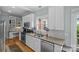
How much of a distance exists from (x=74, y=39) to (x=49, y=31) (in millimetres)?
327

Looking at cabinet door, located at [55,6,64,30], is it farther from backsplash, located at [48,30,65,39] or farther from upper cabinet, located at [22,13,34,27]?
upper cabinet, located at [22,13,34,27]

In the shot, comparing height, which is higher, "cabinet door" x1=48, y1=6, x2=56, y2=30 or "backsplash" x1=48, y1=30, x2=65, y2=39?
"cabinet door" x1=48, y1=6, x2=56, y2=30

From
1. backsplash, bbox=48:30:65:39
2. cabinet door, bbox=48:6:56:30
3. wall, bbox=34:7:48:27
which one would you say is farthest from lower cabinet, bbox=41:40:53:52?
wall, bbox=34:7:48:27

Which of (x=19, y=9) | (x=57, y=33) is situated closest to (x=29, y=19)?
(x=19, y=9)

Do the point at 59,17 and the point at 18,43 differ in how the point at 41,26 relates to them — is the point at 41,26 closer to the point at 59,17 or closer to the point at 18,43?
the point at 59,17

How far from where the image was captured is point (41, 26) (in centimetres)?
139

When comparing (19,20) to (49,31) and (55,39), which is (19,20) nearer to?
(49,31)

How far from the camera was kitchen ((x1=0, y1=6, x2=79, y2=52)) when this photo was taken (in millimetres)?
1351

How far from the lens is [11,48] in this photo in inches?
54.6

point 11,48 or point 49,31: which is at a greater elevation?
point 49,31

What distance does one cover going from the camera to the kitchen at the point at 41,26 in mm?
1351

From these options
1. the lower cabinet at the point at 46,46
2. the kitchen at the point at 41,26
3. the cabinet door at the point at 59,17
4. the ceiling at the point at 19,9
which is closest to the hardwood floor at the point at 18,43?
the kitchen at the point at 41,26
